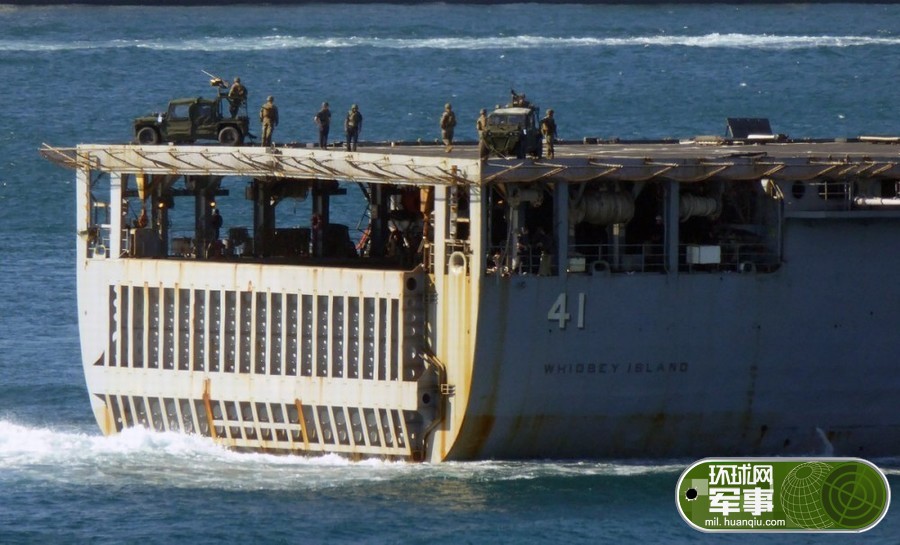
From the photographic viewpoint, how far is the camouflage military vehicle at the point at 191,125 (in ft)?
224

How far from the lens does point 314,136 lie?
130 m

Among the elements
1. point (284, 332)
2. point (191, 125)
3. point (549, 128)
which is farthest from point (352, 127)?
point (284, 332)

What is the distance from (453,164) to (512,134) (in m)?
1.94

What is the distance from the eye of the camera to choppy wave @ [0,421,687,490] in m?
61.3

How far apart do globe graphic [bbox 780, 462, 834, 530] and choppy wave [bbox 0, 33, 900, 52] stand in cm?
12083

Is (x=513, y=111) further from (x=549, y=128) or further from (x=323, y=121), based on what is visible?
(x=323, y=121)

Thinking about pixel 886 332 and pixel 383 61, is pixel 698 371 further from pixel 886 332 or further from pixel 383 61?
pixel 383 61

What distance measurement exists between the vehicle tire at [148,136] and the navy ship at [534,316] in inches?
67.9

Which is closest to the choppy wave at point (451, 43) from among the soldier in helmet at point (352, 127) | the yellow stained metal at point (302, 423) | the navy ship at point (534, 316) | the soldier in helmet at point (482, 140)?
the soldier in helmet at point (352, 127)

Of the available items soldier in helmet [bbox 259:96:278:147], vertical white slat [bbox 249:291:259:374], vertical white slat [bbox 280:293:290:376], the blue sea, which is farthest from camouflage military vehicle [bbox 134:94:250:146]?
the blue sea

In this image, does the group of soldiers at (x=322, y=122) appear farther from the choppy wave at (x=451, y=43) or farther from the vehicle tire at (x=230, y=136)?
the choppy wave at (x=451, y=43)

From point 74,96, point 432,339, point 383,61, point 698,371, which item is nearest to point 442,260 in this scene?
point 432,339

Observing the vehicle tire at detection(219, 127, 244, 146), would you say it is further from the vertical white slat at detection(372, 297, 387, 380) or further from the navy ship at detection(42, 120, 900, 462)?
the vertical white slat at detection(372, 297, 387, 380)

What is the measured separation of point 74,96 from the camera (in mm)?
148875
